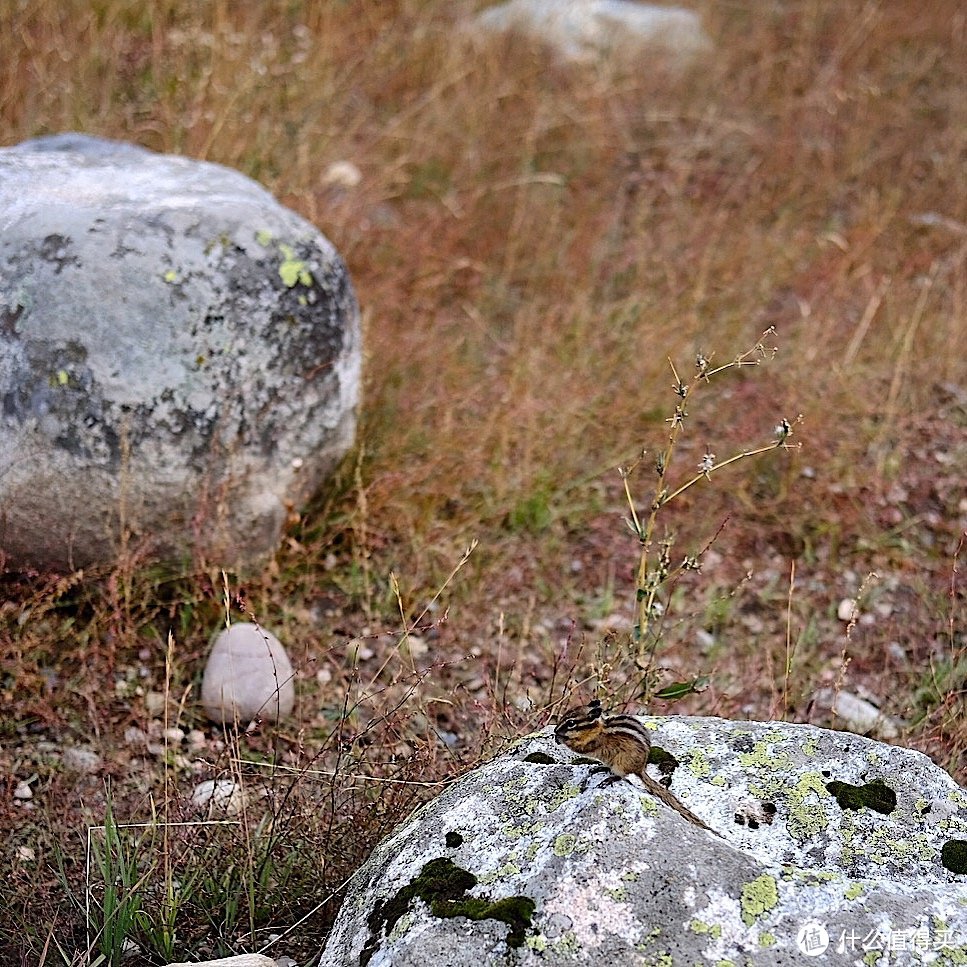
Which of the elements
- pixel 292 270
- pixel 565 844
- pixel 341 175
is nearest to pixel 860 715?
pixel 565 844

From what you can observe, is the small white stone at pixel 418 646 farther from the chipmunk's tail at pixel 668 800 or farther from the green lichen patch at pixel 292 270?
the chipmunk's tail at pixel 668 800

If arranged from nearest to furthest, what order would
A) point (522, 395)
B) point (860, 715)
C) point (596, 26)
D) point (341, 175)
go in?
point (860, 715)
point (522, 395)
point (341, 175)
point (596, 26)

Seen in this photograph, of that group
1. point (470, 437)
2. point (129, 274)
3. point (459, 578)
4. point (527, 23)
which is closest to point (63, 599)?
point (129, 274)

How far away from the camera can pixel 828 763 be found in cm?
170

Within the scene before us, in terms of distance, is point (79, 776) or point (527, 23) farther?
point (527, 23)

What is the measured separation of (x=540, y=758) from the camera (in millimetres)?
1688

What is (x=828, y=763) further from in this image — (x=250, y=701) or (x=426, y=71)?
(x=426, y=71)

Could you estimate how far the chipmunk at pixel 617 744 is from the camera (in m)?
1.56

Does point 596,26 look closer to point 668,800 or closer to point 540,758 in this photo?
point 540,758

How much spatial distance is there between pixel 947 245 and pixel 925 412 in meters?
1.54

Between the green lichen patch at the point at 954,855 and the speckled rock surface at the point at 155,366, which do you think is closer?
the green lichen patch at the point at 954,855

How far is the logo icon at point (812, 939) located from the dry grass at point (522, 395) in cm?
85

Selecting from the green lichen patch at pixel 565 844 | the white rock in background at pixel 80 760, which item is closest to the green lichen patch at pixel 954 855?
the green lichen patch at pixel 565 844

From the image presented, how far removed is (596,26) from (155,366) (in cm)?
488
